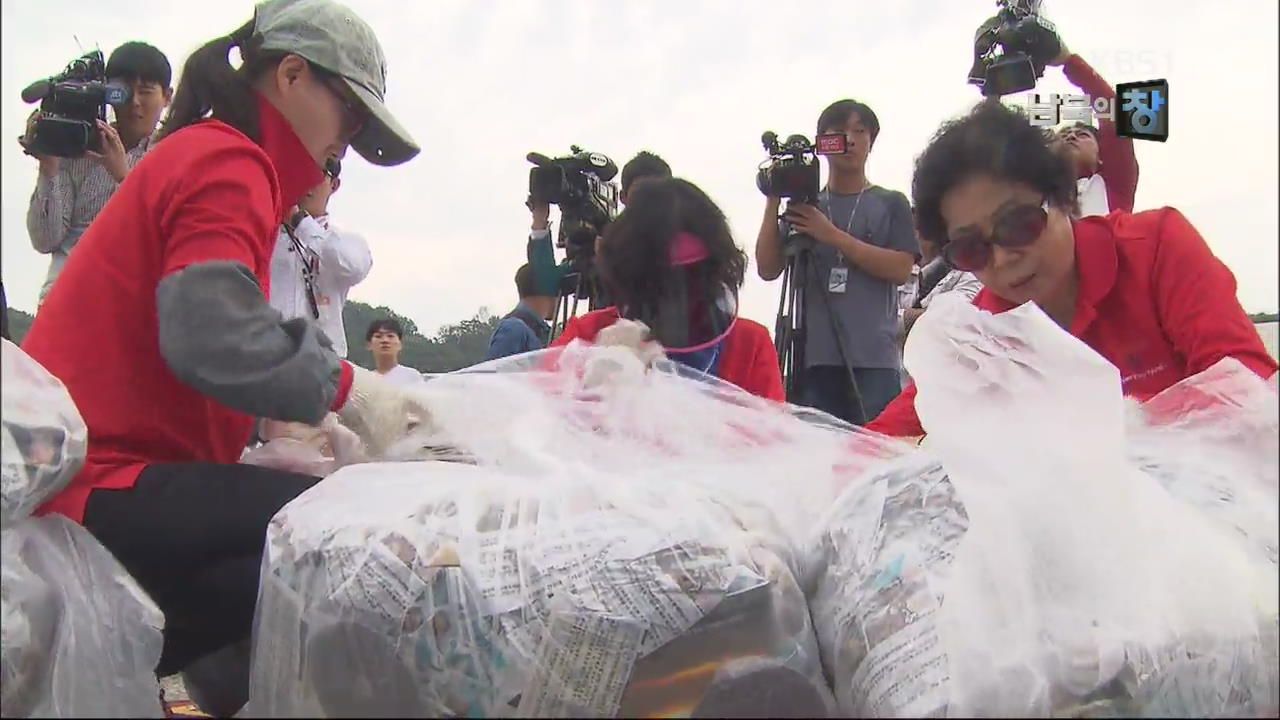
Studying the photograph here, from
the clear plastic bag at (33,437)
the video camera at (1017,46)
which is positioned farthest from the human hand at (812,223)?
the clear plastic bag at (33,437)

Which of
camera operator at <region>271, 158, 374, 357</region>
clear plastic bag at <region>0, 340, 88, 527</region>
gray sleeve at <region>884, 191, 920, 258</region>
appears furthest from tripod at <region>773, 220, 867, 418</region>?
clear plastic bag at <region>0, 340, 88, 527</region>

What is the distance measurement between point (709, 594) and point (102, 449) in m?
0.56

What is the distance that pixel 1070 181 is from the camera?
3.94 ft

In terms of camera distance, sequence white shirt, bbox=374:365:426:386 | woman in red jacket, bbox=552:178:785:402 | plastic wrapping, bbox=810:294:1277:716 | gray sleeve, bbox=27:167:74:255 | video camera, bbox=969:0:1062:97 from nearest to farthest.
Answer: plastic wrapping, bbox=810:294:1277:716, white shirt, bbox=374:365:426:386, woman in red jacket, bbox=552:178:785:402, video camera, bbox=969:0:1062:97, gray sleeve, bbox=27:167:74:255

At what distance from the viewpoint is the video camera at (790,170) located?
1.98 m

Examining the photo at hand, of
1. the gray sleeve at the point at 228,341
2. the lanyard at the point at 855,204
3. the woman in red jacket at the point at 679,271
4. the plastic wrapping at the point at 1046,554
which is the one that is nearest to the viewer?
the plastic wrapping at the point at 1046,554

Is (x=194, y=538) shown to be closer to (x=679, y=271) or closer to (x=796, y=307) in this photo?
(x=679, y=271)

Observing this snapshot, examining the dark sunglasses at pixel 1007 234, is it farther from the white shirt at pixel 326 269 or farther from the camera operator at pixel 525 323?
the white shirt at pixel 326 269

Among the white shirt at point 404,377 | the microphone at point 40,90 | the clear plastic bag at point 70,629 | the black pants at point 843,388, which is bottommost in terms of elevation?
the black pants at point 843,388

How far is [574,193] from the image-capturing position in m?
2.20

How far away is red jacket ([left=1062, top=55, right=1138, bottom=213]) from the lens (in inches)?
63.9

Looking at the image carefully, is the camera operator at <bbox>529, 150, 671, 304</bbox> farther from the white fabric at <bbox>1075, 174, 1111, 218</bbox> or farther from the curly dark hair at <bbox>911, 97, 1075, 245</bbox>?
the curly dark hair at <bbox>911, 97, 1075, 245</bbox>

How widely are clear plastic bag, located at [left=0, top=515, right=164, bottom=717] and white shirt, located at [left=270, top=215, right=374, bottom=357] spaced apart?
1.06 m

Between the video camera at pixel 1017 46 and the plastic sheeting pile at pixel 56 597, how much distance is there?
1.41 meters
